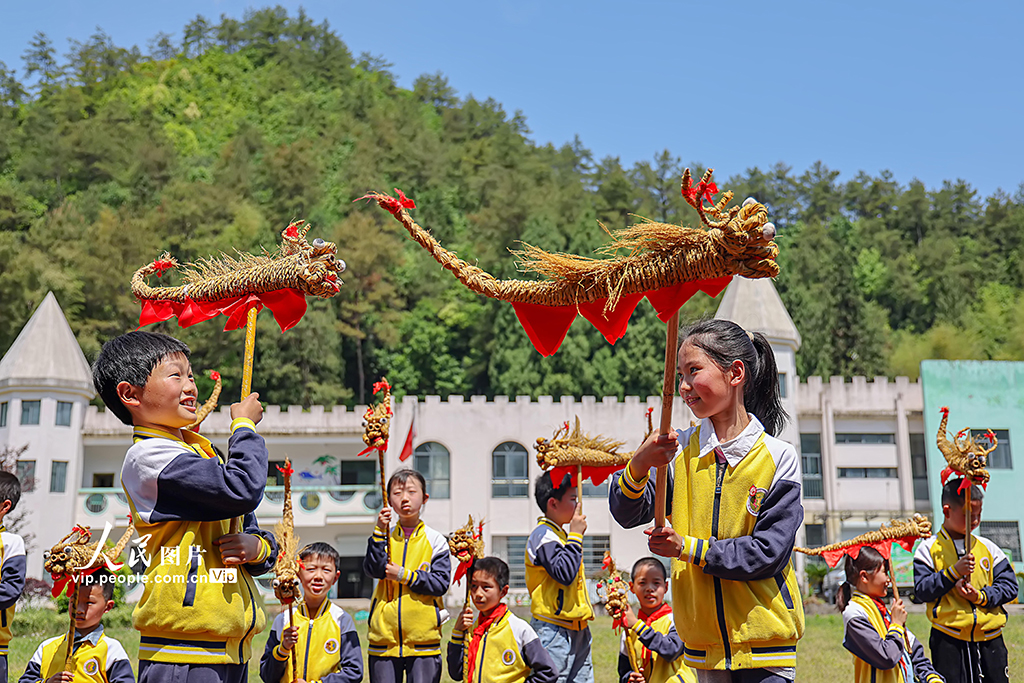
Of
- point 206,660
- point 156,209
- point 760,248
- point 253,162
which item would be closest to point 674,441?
point 760,248

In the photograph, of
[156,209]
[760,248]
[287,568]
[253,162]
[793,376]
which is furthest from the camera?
[253,162]

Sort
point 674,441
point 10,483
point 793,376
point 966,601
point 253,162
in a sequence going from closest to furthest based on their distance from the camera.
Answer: point 674,441 → point 10,483 → point 966,601 → point 793,376 → point 253,162

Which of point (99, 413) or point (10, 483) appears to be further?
point (99, 413)

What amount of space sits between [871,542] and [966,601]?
3.44 feet

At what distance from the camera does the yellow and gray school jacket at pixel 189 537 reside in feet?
11.0

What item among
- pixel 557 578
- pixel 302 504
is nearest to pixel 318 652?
pixel 557 578

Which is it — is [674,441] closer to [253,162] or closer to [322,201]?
[322,201]

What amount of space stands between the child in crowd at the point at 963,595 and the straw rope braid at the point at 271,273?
14.9ft

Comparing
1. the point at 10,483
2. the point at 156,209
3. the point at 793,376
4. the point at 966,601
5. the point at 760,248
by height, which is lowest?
the point at 966,601

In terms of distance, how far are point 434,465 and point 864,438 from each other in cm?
1283

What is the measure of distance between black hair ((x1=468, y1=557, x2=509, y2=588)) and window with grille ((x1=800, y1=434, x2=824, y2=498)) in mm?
23858

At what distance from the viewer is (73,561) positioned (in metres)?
4.25

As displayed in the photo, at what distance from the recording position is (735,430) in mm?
3289

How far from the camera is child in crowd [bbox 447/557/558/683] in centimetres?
532
